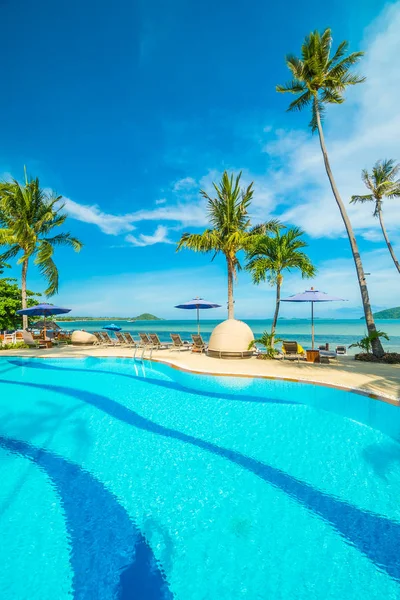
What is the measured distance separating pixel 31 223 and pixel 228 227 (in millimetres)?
13381

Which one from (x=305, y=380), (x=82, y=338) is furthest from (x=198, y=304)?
(x=305, y=380)

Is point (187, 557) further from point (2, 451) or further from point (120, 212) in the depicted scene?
point (120, 212)

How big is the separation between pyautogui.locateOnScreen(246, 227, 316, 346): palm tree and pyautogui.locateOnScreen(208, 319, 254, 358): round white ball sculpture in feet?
5.46

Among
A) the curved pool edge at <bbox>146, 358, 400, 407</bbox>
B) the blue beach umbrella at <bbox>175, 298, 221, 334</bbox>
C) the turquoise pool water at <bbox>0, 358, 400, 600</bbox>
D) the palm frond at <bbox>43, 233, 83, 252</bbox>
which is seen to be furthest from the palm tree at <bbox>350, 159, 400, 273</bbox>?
the palm frond at <bbox>43, 233, 83, 252</bbox>

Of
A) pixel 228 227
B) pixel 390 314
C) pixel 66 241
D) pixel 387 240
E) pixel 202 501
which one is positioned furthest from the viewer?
pixel 390 314

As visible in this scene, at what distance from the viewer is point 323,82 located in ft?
47.4

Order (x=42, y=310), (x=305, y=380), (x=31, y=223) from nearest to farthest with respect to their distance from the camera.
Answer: (x=305, y=380) → (x=42, y=310) → (x=31, y=223)

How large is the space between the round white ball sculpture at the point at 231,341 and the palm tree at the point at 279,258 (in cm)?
166

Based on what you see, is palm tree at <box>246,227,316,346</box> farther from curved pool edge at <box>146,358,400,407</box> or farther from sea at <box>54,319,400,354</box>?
sea at <box>54,319,400,354</box>

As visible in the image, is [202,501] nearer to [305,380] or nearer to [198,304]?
[305,380]

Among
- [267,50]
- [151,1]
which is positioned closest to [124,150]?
[151,1]

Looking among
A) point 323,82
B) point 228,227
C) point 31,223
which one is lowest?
point 228,227

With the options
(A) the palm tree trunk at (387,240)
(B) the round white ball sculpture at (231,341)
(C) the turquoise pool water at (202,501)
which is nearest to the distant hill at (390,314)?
(A) the palm tree trunk at (387,240)

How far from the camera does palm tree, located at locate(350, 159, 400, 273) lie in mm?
16344
